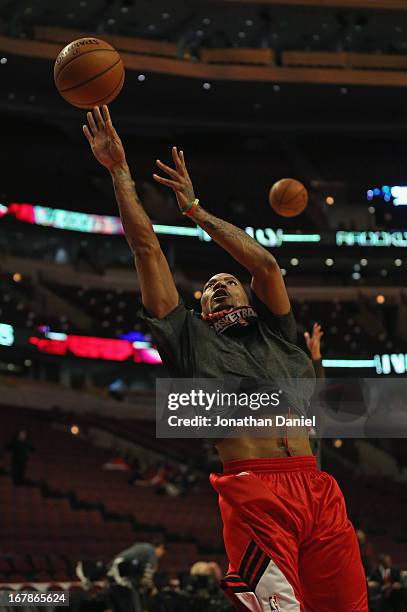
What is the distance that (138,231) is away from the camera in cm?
353

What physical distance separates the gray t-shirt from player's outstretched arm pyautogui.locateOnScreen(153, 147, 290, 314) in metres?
0.08

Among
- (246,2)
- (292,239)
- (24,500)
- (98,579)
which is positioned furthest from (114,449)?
(98,579)

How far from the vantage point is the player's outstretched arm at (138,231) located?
352cm

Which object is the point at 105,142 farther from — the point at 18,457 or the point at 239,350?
the point at 18,457

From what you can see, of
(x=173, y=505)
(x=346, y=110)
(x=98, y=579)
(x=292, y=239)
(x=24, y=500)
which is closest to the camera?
(x=98, y=579)

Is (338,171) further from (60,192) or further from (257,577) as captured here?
(257,577)

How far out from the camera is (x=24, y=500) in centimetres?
1838

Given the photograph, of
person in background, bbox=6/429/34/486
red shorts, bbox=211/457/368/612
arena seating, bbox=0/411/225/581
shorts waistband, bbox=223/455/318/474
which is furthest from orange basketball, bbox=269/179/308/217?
person in background, bbox=6/429/34/486

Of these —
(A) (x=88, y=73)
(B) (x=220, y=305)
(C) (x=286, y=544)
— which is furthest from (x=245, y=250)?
(A) (x=88, y=73)

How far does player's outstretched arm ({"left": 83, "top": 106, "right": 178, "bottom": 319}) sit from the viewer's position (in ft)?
11.5

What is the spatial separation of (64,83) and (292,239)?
27226 millimetres

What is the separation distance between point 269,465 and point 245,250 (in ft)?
2.69

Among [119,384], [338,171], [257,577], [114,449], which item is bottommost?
[257,577]

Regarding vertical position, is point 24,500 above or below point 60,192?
below
